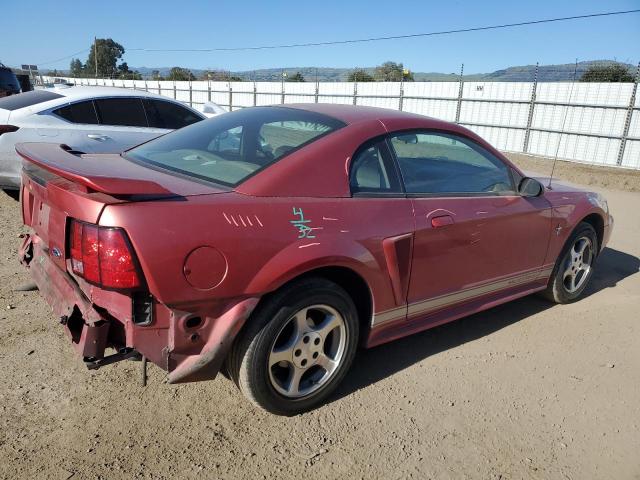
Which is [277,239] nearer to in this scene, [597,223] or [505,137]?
[597,223]

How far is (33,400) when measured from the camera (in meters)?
2.76

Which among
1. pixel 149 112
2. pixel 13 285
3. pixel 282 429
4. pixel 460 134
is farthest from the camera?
pixel 149 112

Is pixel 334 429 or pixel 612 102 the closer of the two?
pixel 334 429

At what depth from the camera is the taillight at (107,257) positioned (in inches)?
84.0

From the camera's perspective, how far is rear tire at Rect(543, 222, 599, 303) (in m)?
4.41

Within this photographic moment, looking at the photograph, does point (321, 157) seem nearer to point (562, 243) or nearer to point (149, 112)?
point (562, 243)

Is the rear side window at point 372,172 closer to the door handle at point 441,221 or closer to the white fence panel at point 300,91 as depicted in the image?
the door handle at point 441,221

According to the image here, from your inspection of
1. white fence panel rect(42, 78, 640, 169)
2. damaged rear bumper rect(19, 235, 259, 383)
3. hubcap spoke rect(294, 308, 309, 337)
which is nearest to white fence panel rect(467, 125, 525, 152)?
white fence panel rect(42, 78, 640, 169)

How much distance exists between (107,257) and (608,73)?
16.8 metres

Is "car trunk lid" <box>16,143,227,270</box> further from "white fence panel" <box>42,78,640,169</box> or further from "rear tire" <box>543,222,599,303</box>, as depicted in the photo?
"white fence panel" <box>42,78,640,169</box>

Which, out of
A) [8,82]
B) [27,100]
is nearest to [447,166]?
[27,100]

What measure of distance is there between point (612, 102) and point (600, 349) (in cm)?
1280

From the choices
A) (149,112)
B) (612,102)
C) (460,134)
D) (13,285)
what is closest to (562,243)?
(460,134)

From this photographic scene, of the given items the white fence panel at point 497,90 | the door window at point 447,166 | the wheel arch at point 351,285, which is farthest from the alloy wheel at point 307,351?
the white fence panel at point 497,90
